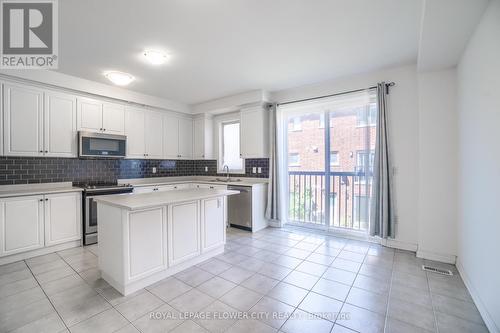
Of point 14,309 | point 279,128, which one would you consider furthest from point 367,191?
point 14,309

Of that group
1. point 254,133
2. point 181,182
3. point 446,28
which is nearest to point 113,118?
point 181,182

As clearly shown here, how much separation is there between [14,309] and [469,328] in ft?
12.1

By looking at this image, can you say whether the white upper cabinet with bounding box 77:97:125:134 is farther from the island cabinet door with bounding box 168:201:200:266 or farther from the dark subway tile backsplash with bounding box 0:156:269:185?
the island cabinet door with bounding box 168:201:200:266

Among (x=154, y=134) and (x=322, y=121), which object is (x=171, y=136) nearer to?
(x=154, y=134)

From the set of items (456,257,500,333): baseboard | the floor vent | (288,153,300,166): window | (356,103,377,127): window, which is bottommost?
the floor vent

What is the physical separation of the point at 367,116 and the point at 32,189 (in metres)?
5.14

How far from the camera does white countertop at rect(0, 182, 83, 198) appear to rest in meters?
2.96

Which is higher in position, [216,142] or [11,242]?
[216,142]

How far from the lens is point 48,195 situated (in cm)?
319

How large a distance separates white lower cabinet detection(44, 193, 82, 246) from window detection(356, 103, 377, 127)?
4542mm

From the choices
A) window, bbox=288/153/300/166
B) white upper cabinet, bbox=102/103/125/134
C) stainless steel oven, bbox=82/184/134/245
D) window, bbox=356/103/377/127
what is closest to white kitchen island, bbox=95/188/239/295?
stainless steel oven, bbox=82/184/134/245

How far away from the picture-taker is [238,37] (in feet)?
8.29

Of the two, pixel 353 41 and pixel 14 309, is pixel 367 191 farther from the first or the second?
pixel 14 309

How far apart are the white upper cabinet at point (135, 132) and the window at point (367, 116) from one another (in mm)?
4052
